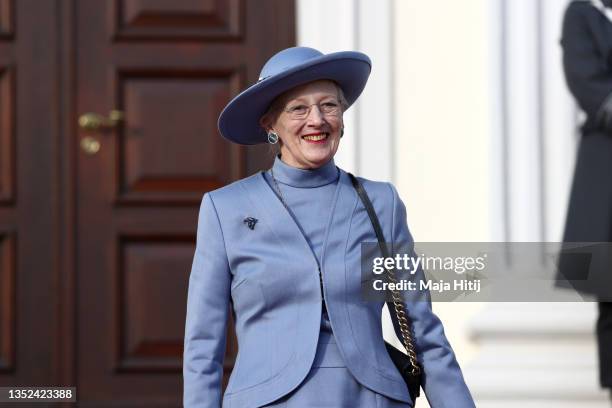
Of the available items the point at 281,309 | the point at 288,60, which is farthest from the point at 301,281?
the point at 288,60

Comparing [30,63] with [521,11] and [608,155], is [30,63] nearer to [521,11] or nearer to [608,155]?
[521,11]

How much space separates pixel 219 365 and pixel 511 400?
2092 mm

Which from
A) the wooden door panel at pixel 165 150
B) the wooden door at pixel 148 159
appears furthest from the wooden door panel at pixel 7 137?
the wooden door panel at pixel 165 150

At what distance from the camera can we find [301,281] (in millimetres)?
2621

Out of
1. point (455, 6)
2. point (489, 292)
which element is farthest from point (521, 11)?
point (489, 292)

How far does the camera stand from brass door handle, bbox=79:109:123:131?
491 centimetres

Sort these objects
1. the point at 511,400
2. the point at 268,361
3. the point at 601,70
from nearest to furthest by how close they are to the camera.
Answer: the point at 268,361 < the point at 601,70 < the point at 511,400

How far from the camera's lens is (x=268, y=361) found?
2590mm

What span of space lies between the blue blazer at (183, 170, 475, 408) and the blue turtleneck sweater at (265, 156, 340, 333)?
0.02 m

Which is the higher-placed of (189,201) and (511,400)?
(189,201)

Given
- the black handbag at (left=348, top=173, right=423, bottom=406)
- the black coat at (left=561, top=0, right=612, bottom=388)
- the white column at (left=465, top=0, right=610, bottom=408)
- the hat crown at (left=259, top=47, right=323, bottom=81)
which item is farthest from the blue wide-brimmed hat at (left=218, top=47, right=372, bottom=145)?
the white column at (left=465, top=0, right=610, bottom=408)

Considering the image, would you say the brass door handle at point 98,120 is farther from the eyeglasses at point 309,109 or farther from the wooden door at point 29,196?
the eyeglasses at point 309,109

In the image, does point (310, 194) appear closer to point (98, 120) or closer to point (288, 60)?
point (288, 60)

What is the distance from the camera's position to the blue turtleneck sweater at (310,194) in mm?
2688
